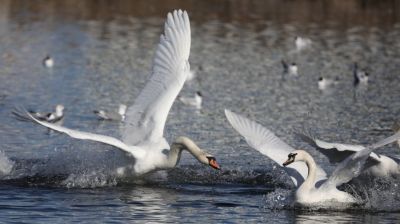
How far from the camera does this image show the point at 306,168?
14289 mm

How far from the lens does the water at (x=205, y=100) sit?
45.8 feet

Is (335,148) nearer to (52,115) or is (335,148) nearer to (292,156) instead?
(292,156)

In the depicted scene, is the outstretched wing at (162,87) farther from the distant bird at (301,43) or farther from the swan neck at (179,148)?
the distant bird at (301,43)

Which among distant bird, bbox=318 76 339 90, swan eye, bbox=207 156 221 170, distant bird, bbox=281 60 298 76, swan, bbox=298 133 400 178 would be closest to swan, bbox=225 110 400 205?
swan, bbox=298 133 400 178

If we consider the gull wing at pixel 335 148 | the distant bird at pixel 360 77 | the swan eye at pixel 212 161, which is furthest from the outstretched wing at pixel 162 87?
the distant bird at pixel 360 77

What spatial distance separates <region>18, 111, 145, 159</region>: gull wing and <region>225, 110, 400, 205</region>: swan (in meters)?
1.31

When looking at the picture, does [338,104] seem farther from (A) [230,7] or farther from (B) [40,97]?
(A) [230,7]

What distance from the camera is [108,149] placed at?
15430mm

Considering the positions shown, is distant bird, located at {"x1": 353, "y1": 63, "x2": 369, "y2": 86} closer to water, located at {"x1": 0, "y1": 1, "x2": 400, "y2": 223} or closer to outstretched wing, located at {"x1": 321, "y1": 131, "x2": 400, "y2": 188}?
water, located at {"x1": 0, "y1": 1, "x2": 400, "y2": 223}

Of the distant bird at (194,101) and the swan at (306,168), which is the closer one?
the swan at (306,168)

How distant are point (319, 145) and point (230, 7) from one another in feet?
129

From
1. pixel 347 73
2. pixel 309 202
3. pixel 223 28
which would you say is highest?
pixel 223 28

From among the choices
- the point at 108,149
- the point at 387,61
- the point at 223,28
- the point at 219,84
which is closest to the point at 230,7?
the point at 223,28

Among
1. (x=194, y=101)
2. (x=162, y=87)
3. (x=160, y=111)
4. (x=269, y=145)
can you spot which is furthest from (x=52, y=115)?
(x=269, y=145)
